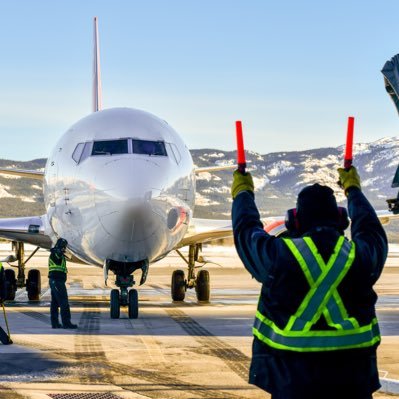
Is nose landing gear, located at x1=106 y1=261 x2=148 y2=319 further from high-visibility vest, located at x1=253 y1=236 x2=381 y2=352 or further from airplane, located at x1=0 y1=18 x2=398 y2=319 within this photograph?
high-visibility vest, located at x1=253 y1=236 x2=381 y2=352

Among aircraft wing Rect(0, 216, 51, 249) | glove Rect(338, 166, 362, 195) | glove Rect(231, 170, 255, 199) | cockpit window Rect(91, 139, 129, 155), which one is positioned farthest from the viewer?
aircraft wing Rect(0, 216, 51, 249)

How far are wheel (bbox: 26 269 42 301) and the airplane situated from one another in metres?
4.61

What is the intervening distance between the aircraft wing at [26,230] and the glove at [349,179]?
16.3 meters

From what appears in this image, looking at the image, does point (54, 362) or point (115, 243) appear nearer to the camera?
point (54, 362)

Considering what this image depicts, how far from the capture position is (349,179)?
470cm

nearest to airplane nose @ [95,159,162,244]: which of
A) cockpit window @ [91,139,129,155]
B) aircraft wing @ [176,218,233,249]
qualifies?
cockpit window @ [91,139,129,155]

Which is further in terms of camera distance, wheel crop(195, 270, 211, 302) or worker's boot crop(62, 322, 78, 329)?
wheel crop(195, 270, 211, 302)

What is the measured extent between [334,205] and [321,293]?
1.64 ft

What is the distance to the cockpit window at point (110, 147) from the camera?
15250mm

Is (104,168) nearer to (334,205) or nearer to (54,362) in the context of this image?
(54,362)

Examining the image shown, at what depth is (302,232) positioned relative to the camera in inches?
173

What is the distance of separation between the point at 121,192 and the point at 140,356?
386 centimetres

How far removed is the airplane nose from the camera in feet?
45.6

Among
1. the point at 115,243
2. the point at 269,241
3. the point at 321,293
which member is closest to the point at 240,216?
the point at 269,241
